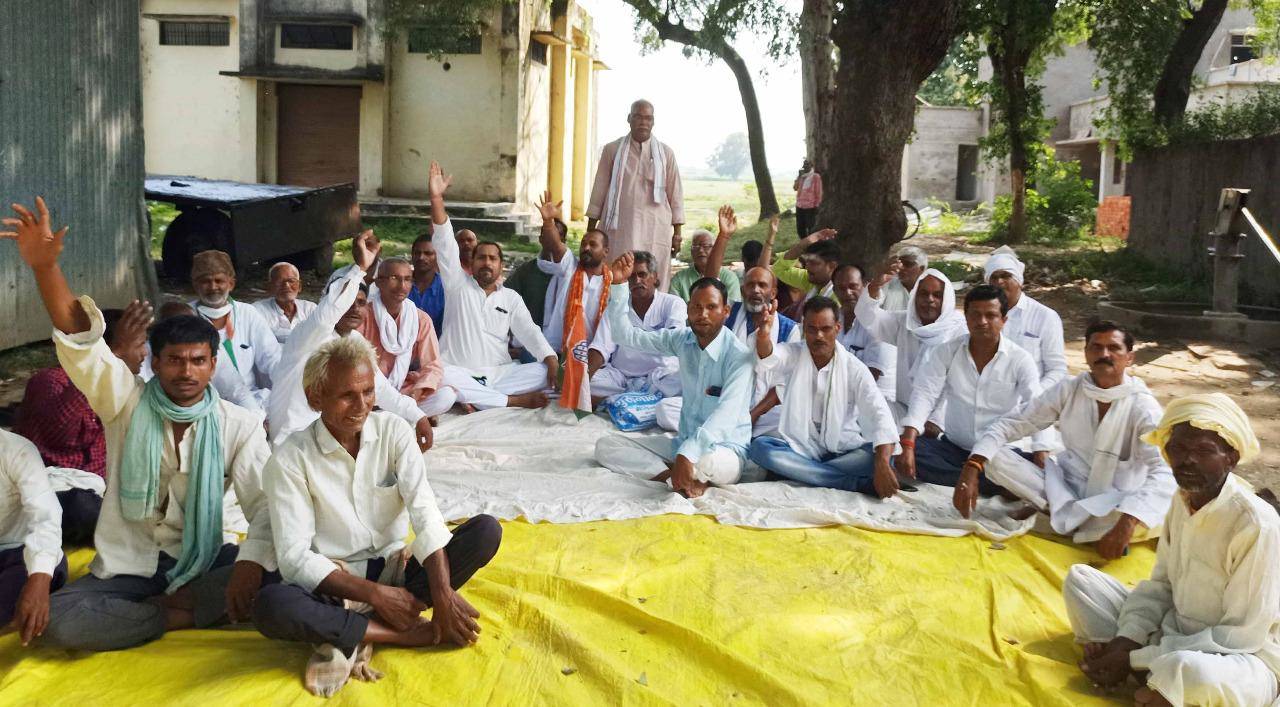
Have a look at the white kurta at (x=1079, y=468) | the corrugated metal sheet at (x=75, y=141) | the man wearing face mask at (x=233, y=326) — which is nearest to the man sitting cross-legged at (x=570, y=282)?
the man wearing face mask at (x=233, y=326)

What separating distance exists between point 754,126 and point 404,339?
1395 cm

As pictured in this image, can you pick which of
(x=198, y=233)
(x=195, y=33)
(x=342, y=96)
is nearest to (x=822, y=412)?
(x=198, y=233)

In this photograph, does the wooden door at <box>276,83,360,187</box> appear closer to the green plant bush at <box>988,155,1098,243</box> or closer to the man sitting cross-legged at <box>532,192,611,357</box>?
the green plant bush at <box>988,155,1098,243</box>

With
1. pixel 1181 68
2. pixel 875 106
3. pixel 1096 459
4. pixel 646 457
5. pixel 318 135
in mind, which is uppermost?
pixel 1181 68

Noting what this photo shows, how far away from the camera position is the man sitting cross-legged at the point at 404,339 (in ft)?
20.1

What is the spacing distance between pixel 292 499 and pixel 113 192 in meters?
6.43

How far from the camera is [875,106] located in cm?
878

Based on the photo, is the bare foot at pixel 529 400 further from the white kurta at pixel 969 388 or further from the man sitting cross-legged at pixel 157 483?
the man sitting cross-legged at pixel 157 483

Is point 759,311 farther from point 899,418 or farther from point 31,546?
point 31,546

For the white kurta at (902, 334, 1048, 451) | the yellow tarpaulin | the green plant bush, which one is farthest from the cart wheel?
the green plant bush

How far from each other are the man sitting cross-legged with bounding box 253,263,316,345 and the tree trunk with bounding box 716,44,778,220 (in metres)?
12.2

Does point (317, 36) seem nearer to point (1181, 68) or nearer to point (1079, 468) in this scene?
point (1181, 68)

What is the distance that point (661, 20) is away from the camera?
55.0 ft

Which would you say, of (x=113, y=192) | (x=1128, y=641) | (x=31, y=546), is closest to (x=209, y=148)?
(x=113, y=192)
